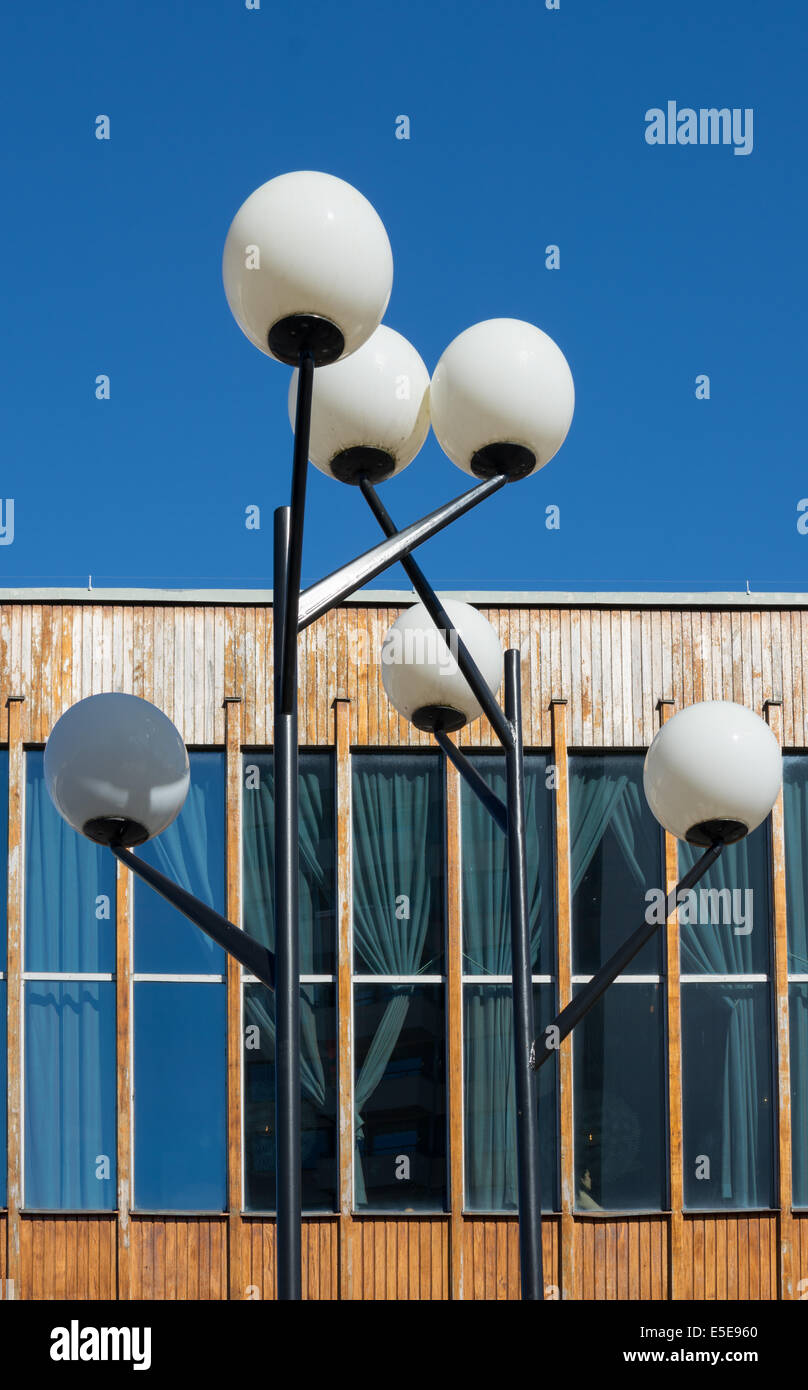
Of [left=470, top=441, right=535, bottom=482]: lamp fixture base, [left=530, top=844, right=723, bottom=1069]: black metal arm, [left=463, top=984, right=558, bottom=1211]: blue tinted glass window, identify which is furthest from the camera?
[left=463, top=984, right=558, bottom=1211]: blue tinted glass window

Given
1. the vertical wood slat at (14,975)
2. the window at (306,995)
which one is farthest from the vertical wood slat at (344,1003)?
the vertical wood slat at (14,975)

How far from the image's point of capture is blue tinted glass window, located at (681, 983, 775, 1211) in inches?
510

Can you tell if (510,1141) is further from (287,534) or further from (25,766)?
(287,534)

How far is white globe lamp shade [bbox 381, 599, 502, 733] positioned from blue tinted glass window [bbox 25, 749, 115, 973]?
24.2 feet

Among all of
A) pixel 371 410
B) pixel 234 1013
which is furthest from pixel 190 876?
pixel 371 410

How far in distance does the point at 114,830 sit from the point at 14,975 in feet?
27.6

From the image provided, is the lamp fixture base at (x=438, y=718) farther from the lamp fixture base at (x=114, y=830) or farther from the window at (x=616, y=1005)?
the window at (x=616, y=1005)

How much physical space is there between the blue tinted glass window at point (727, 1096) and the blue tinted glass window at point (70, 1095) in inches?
193

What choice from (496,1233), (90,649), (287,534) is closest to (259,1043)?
(496,1233)

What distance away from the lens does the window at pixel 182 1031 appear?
12.7 meters

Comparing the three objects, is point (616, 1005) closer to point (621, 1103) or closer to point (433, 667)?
point (621, 1103)

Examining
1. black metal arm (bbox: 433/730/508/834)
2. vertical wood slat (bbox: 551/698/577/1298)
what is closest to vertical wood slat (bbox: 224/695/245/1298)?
vertical wood slat (bbox: 551/698/577/1298)

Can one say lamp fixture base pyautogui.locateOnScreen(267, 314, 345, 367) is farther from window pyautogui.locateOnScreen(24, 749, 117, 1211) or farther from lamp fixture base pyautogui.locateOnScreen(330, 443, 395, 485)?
window pyautogui.locateOnScreen(24, 749, 117, 1211)
